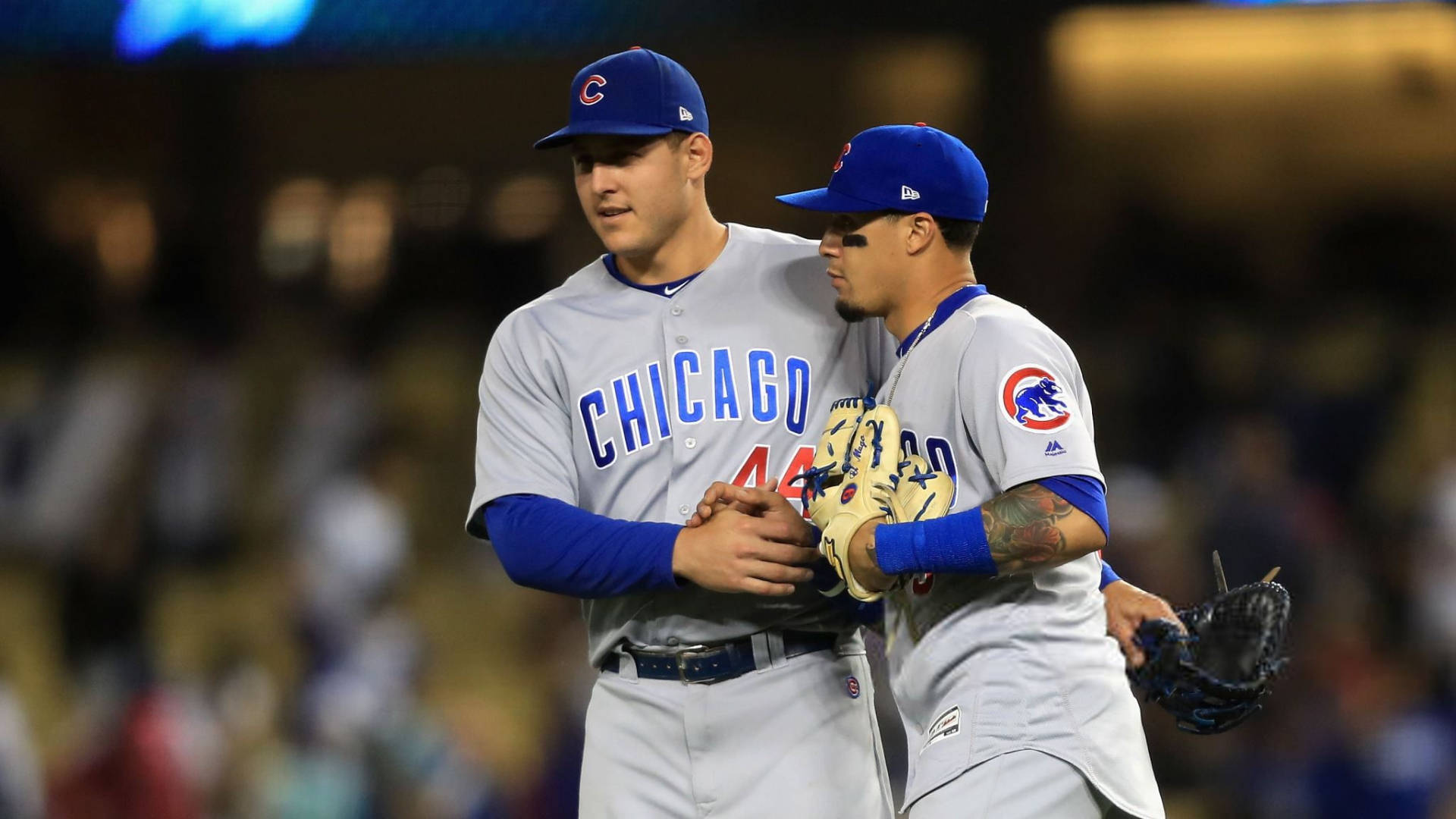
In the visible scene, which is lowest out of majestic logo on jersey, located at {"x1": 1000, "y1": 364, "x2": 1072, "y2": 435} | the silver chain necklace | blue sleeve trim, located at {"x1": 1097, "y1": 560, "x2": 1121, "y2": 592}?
blue sleeve trim, located at {"x1": 1097, "y1": 560, "x2": 1121, "y2": 592}

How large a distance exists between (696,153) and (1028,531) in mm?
820

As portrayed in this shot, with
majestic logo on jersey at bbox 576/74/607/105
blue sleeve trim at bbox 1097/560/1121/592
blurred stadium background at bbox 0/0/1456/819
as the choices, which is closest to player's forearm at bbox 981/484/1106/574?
Answer: blue sleeve trim at bbox 1097/560/1121/592

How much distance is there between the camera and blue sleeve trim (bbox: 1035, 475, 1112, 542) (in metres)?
1.85

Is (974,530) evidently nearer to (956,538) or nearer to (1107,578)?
(956,538)

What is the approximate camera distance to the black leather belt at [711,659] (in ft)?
7.32

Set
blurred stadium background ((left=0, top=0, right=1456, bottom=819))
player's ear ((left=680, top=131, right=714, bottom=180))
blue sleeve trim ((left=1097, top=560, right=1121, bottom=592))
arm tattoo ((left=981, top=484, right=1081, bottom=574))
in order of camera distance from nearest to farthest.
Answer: arm tattoo ((left=981, top=484, right=1081, bottom=574)) < blue sleeve trim ((left=1097, top=560, right=1121, bottom=592)) < player's ear ((left=680, top=131, right=714, bottom=180)) < blurred stadium background ((left=0, top=0, right=1456, bottom=819))

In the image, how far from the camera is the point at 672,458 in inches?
89.6

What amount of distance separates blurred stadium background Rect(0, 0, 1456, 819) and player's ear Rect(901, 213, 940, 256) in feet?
11.6

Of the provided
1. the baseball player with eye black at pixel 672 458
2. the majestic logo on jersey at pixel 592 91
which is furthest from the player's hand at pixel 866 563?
the majestic logo on jersey at pixel 592 91

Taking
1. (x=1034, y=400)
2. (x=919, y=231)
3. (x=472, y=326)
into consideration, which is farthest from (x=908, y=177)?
(x=472, y=326)

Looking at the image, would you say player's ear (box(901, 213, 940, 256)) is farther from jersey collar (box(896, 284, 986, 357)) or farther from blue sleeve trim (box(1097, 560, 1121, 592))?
blue sleeve trim (box(1097, 560, 1121, 592))

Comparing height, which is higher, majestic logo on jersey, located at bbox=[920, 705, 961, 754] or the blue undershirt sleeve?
the blue undershirt sleeve

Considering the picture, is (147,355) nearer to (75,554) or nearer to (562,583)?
(75,554)

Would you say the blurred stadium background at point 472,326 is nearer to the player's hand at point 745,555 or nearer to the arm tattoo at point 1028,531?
the player's hand at point 745,555
